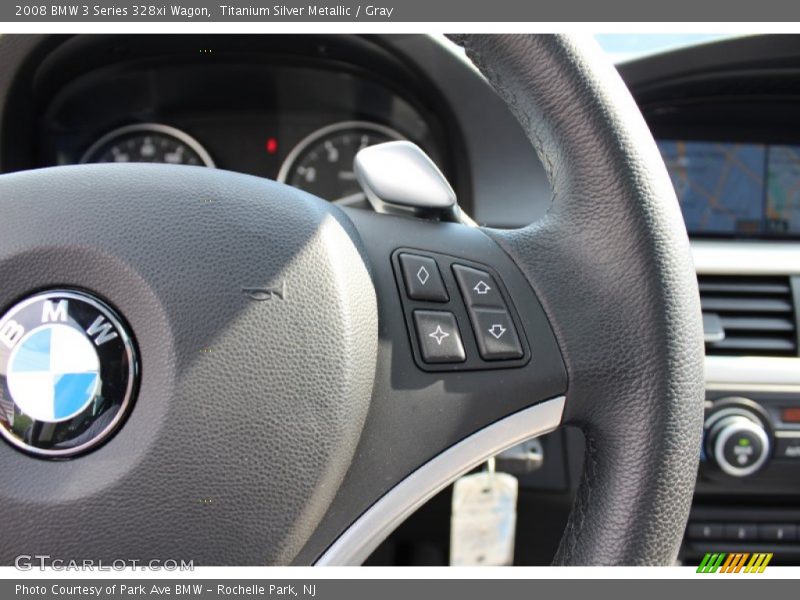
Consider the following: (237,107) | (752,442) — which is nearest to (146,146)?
(237,107)

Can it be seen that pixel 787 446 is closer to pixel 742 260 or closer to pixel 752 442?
pixel 752 442

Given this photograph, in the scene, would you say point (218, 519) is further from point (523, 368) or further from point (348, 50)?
point (348, 50)

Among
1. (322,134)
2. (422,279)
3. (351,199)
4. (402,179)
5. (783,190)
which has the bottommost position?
(422,279)

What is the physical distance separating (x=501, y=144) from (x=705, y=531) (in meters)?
0.79

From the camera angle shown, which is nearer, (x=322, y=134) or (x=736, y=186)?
(x=736, y=186)

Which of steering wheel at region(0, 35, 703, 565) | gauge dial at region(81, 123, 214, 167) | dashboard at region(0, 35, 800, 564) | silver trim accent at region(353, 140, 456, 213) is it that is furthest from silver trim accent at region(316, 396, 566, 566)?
gauge dial at region(81, 123, 214, 167)

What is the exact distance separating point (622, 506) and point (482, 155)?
2.86 feet

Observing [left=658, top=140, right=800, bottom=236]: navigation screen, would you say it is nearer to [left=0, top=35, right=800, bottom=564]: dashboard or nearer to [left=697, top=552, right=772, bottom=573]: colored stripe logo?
[left=0, top=35, right=800, bottom=564]: dashboard

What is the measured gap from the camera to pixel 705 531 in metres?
1.40

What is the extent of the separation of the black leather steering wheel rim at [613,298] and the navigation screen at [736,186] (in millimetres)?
903

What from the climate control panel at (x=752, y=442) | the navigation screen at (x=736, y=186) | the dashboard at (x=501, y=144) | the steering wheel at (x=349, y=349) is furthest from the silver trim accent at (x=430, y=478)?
the navigation screen at (x=736, y=186)

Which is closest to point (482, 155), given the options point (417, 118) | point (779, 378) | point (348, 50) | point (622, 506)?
point (417, 118)

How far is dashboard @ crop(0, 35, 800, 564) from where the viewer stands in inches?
54.1

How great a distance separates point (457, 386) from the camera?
74 centimetres
